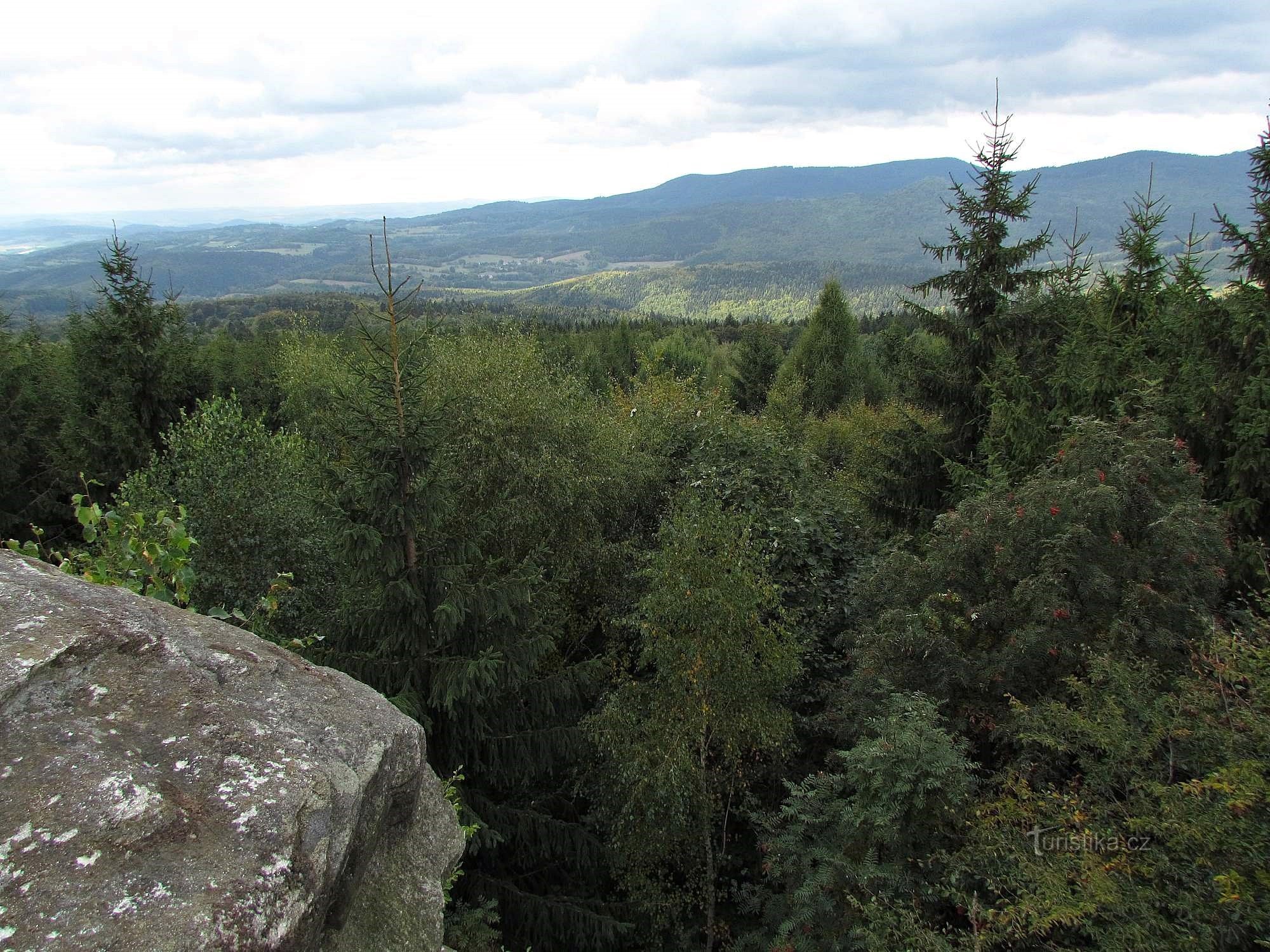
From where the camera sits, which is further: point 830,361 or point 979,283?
point 830,361

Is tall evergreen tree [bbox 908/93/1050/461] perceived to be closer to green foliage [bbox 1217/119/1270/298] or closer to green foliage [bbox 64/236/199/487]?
green foliage [bbox 1217/119/1270/298]

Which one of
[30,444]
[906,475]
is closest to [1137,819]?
[906,475]

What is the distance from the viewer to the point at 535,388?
1991 cm

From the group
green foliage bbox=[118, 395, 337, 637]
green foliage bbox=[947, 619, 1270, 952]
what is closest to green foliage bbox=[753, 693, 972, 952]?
green foliage bbox=[947, 619, 1270, 952]

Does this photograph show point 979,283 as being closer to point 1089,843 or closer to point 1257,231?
point 1257,231

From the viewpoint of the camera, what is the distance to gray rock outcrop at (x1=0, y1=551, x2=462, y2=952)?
3477 mm

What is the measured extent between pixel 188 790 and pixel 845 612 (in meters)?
13.9

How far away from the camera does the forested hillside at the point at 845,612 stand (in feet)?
26.1

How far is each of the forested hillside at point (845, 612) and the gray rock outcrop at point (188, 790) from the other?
179cm

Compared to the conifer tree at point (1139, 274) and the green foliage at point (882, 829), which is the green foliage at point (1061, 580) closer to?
the green foliage at point (882, 829)

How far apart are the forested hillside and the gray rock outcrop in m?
1.79

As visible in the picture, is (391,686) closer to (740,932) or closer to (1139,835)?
(740,932)

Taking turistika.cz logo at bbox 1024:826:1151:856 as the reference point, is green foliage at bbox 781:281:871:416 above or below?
above

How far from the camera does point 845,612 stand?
15766 millimetres
